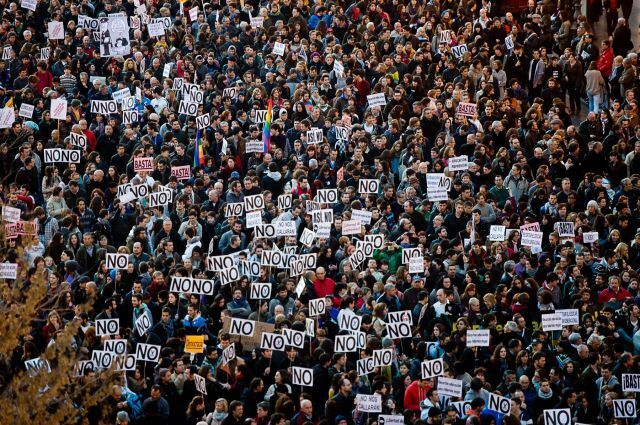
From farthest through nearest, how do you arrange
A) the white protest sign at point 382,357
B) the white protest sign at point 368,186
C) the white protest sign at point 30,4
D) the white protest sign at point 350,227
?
1. the white protest sign at point 30,4
2. the white protest sign at point 368,186
3. the white protest sign at point 350,227
4. the white protest sign at point 382,357

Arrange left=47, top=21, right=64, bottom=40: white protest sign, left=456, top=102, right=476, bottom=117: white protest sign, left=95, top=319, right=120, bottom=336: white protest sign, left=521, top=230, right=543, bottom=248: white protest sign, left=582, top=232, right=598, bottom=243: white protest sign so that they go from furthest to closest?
left=47, top=21, right=64, bottom=40: white protest sign, left=456, top=102, right=476, bottom=117: white protest sign, left=582, top=232, right=598, bottom=243: white protest sign, left=521, top=230, right=543, bottom=248: white protest sign, left=95, top=319, right=120, bottom=336: white protest sign

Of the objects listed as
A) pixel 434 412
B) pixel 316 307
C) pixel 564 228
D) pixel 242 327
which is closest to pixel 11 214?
pixel 242 327

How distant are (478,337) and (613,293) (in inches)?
110

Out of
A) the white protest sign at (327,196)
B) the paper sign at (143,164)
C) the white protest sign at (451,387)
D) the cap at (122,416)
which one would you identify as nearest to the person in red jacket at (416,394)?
the white protest sign at (451,387)

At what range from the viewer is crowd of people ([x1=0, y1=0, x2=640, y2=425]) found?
19.8m

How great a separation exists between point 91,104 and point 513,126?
27.3 feet

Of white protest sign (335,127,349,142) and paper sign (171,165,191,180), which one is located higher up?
white protest sign (335,127,349,142)

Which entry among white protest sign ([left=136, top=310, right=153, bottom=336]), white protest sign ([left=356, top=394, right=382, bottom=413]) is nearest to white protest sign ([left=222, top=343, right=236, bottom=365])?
white protest sign ([left=136, top=310, right=153, bottom=336])

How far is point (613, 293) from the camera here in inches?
860

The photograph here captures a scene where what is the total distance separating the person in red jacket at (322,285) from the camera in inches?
864

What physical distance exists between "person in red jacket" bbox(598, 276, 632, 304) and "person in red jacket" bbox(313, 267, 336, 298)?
4.18 meters

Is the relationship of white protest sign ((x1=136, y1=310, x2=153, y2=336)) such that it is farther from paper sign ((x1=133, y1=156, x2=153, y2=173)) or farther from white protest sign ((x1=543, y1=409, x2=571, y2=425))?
white protest sign ((x1=543, y1=409, x2=571, y2=425))

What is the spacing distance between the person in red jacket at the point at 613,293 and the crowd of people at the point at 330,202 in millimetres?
35

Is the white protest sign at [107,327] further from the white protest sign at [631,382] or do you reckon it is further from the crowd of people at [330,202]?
the white protest sign at [631,382]
